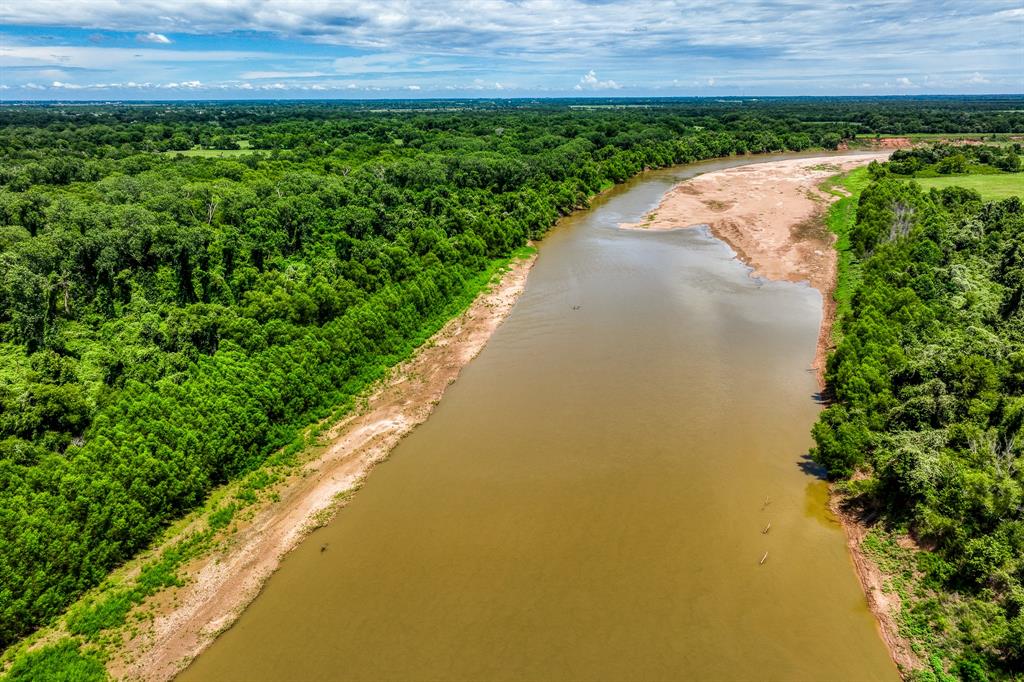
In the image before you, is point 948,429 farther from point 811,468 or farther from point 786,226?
point 786,226

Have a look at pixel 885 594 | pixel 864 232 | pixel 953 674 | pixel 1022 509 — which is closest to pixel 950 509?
pixel 1022 509

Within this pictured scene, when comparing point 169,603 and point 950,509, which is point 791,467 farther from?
point 169,603

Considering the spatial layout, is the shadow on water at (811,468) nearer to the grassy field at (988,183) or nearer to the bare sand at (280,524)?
the bare sand at (280,524)

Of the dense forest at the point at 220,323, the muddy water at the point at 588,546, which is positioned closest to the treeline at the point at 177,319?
the dense forest at the point at 220,323

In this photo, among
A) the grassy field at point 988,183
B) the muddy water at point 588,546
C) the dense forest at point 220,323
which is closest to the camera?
the muddy water at point 588,546

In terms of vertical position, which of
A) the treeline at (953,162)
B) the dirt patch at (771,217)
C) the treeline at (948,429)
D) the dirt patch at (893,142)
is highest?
the dirt patch at (893,142)
